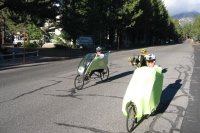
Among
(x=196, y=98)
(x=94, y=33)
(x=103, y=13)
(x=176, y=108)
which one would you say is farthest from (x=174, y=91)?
(x=103, y=13)

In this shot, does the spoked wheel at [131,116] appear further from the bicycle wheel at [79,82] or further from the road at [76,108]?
the bicycle wheel at [79,82]

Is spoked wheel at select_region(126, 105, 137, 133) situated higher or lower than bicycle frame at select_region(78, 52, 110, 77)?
lower

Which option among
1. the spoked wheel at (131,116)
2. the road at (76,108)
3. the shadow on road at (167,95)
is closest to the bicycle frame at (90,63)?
the road at (76,108)

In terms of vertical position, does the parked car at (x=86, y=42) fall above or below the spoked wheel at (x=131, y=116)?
above

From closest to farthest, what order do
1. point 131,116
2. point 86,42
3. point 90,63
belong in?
point 131,116
point 90,63
point 86,42

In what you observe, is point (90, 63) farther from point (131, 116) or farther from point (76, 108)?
point (131, 116)

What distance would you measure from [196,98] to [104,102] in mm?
3014

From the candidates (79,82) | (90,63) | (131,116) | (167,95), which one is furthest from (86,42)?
(131,116)

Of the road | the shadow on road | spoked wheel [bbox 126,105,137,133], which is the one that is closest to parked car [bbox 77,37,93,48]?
the shadow on road

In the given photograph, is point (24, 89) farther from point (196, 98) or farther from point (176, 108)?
point (196, 98)

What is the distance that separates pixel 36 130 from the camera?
4531 millimetres

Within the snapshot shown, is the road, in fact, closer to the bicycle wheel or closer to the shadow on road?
the shadow on road

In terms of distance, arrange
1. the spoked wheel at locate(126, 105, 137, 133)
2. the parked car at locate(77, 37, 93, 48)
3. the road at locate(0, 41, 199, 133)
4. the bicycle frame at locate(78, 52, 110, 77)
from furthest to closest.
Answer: the parked car at locate(77, 37, 93, 48) < the bicycle frame at locate(78, 52, 110, 77) < the road at locate(0, 41, 199, 133) < the spoked wheel at locate(126, 105, 137, 133)

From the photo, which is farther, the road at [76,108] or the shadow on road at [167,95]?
the shadow on road at [167,95]
